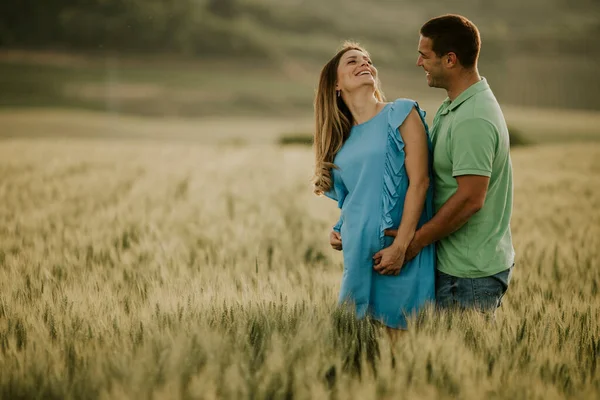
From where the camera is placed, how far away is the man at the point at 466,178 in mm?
2557

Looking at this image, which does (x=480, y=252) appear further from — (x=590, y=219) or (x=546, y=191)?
(x=546, y=191)

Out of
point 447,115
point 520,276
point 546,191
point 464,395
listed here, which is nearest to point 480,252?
point 447,115

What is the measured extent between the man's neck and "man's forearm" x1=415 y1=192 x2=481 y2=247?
542 mm

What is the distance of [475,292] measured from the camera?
2.70 m

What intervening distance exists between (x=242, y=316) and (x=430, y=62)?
4.88 feet

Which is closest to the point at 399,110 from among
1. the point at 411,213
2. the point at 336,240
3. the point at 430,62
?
the point at 430,62

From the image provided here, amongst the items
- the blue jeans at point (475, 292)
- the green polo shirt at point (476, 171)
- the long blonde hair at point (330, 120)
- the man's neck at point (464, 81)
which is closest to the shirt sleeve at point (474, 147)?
the green polo shirt at point (476, 171)

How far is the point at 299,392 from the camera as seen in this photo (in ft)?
→ 6.08

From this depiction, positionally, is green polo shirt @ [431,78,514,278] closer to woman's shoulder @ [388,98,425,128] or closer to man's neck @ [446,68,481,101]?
man's neck @ [446,68,481,101]

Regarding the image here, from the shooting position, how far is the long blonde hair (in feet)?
9.99

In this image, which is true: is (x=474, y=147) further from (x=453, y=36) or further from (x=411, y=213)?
(x=453, y=36)

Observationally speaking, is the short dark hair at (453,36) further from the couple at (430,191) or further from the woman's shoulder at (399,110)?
the woman's shoulder at (399,110)

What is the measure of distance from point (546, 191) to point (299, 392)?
757cm

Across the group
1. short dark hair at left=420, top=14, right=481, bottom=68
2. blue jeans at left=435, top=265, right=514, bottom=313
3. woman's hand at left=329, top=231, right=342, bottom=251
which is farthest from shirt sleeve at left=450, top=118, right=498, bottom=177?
woman's hand at left=329, top=231, right=342, bottom=251
